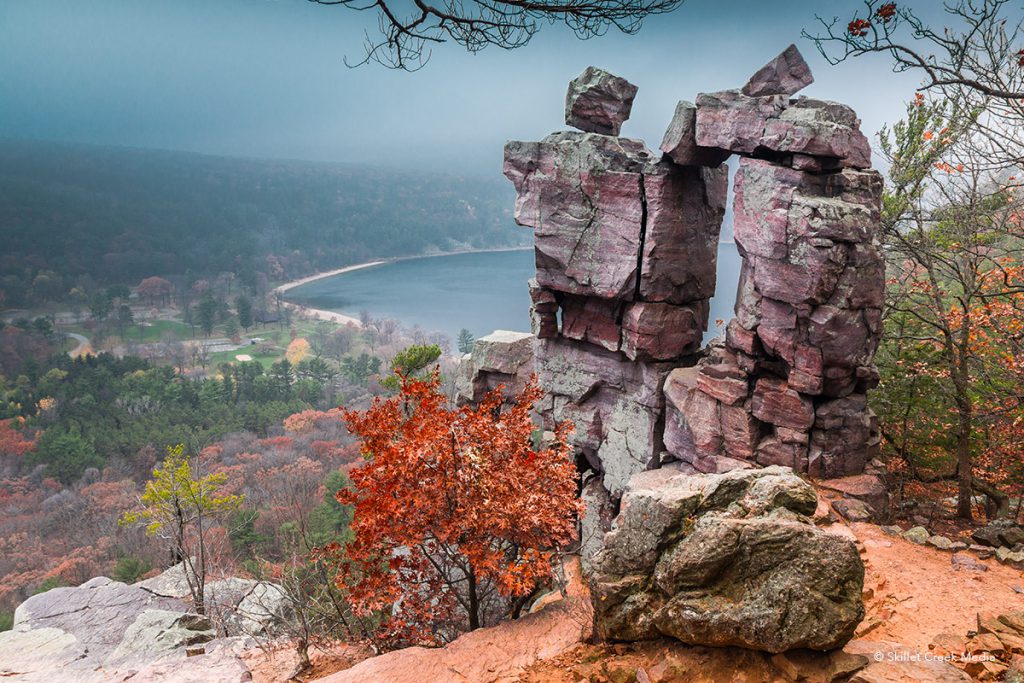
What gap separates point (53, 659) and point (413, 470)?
1160 cm

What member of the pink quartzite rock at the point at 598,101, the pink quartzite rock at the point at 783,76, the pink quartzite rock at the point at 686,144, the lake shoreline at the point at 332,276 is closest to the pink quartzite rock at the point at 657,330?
the pink quartzite rock at the point at 686,144

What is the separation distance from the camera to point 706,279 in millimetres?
16109

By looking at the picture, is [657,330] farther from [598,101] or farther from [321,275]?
[321,275]

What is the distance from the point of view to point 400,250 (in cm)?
12762

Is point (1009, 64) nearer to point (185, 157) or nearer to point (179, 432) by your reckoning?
point (179, 432)

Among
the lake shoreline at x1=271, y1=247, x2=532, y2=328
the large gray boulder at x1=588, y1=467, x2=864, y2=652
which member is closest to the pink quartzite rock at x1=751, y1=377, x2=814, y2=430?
the large gray boulder at x1=588, y1=467, x2=864, y2=652

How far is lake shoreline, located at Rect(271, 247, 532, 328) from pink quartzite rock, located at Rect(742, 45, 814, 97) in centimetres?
7295

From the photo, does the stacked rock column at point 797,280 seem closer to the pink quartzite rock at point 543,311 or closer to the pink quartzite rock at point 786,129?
the pink quartzite rock at point 786,129

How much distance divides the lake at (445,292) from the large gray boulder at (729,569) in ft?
228

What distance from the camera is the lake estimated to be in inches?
3536

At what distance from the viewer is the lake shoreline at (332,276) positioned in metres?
85.1

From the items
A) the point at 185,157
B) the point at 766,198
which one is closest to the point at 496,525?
the point at 766,198

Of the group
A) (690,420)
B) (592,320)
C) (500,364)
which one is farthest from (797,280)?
(500,364)

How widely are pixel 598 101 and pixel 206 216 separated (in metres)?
117
